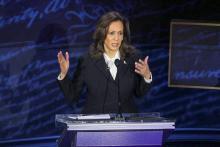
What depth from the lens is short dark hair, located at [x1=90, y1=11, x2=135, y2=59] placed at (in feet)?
10.2

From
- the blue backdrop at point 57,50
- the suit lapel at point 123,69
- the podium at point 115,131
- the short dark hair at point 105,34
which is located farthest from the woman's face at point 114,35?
the blue backdrop at point 57,50

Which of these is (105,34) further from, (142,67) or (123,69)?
(142,67)

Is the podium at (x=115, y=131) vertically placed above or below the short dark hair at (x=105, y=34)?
below

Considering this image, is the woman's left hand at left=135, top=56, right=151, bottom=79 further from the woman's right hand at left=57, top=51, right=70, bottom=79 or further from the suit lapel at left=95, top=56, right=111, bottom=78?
the woman's right hand at left=57, top=51, right=70, bottom=79

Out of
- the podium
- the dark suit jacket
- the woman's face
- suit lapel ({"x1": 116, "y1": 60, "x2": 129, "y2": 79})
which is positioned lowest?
the podium

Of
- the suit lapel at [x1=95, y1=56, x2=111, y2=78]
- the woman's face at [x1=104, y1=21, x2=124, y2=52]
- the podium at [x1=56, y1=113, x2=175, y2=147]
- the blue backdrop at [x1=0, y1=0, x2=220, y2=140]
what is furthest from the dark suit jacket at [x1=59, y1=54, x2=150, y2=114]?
the blue backdrop at [x1=0, y1=0, x2=220, y2=140]

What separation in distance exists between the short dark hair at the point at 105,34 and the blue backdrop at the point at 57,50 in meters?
1.36

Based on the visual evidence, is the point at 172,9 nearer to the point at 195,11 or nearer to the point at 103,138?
the point at 195,11

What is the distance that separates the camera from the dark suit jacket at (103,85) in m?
3.00

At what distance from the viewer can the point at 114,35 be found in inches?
121

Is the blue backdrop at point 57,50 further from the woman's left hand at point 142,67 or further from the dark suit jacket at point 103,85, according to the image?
the woman's left hand at point 142,67

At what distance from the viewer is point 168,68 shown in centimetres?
493

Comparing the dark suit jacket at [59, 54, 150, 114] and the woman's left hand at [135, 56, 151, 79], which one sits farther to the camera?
the dark suit jacket at [59, 54, 150, 114]

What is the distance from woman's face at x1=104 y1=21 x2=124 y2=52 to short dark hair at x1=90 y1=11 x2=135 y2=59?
0.08 feet
